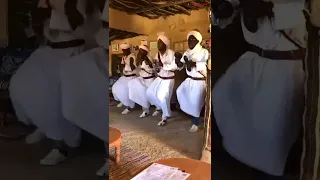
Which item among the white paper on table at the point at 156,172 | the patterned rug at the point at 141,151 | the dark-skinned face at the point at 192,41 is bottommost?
the white paper on table at the point at 156,172

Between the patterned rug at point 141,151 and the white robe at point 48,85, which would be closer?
the white robe at point 48,85

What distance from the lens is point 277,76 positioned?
0.78 m

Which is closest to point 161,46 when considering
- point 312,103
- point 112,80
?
point 112,80

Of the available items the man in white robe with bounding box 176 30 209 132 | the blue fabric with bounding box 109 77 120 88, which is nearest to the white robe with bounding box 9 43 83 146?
the blue fabric with bounding box 109 77 120 88

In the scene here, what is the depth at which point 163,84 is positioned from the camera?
173 centimetres

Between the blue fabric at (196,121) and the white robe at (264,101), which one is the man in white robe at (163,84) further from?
the white robe at (264,101)

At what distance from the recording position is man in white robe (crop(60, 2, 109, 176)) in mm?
893

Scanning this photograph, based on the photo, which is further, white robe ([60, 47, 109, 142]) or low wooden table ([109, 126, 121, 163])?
low wooden table ([109, 126, 121, 163])

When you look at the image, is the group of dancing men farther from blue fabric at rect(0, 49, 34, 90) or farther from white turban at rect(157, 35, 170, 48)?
blue fabric at rect(0, 49, 34, 90)

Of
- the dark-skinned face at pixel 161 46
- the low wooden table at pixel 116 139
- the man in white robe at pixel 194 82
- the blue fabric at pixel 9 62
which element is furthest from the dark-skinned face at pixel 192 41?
the blue fabric at pixel 9 62

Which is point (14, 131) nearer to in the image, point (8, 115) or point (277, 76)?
point (8, 115)

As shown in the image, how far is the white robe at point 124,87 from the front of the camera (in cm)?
138

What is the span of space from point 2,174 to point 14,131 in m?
0.12

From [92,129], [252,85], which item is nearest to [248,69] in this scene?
[252,85]
